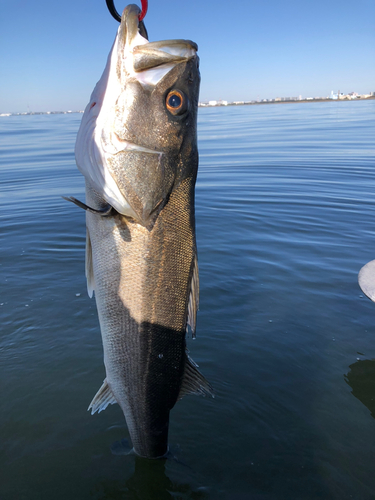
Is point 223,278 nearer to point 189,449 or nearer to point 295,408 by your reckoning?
point 295,408

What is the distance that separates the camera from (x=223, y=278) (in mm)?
6195

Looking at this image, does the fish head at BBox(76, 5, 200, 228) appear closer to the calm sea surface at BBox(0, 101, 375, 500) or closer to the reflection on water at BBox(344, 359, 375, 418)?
the calm sea surface at BBox(0, 101, 375, 500)

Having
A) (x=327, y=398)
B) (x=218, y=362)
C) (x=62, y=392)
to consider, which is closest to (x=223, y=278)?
(x=218, y=362)

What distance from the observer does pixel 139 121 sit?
89.0 inches

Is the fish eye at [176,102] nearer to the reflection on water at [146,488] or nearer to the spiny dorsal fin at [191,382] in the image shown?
the spiny dorsal fin at [191,382]

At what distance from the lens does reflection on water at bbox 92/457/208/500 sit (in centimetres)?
290

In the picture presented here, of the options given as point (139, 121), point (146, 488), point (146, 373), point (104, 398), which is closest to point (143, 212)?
point (139, 121)

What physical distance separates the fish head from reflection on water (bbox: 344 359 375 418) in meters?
2.99

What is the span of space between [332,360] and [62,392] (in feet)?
9.93

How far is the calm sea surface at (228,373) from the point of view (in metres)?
3.02

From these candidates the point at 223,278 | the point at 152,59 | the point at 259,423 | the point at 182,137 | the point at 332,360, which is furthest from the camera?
the point at 223,278

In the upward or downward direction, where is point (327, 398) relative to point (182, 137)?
downward

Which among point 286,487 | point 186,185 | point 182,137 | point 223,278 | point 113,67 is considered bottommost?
point 286,487

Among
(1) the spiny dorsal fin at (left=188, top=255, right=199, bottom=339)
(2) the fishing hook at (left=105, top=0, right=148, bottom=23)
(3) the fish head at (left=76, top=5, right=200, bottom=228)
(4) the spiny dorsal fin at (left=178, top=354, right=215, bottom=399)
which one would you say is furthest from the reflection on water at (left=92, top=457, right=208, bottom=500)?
(2) the fishing hook at (left=105, top=0, right=148, bottom=23)
